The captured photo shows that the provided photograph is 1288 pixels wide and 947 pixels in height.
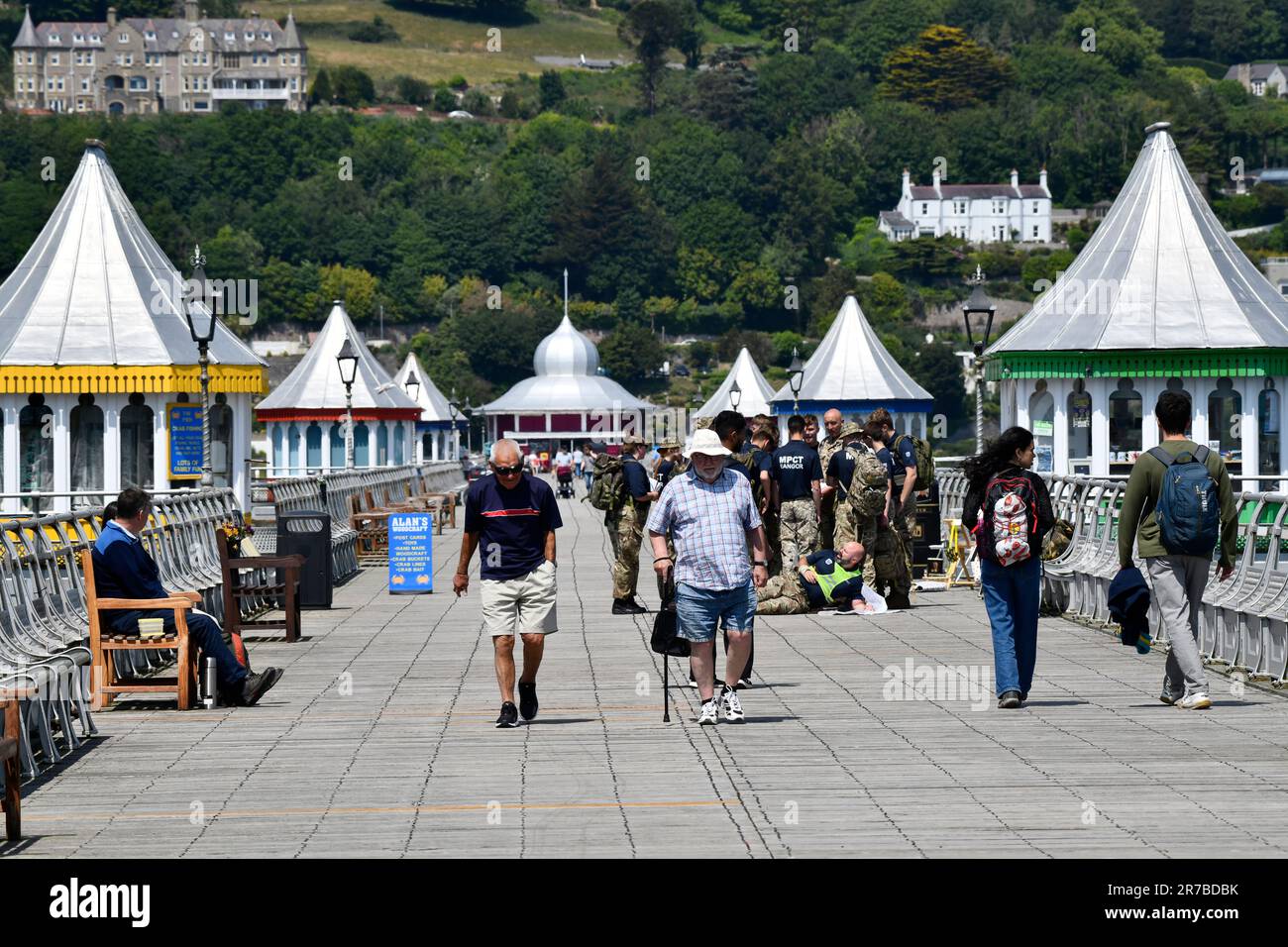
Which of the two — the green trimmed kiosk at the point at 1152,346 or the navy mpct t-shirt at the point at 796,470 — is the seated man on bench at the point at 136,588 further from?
the green trimmed kiosk at the point at 1152,346

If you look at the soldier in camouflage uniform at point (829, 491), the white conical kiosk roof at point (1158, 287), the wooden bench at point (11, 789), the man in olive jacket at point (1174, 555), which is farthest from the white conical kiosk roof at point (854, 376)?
the wooden bench at point (11, 789)

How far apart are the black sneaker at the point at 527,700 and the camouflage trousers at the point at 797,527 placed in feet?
21.5

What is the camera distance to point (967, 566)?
24.3 m

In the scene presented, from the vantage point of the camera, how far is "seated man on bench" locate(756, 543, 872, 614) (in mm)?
20531

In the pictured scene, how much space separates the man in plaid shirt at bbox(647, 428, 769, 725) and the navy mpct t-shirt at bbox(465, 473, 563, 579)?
2.13 feet

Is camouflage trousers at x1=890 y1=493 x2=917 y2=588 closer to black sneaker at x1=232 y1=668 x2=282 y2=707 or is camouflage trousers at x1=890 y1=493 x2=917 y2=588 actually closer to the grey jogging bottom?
the grey jogging bottom

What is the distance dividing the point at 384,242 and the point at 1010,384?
520ft

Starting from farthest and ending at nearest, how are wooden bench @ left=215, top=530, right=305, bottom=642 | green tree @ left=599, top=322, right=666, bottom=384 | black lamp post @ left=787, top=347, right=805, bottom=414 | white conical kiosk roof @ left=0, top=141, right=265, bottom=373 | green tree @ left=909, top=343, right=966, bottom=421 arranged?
green tree @ left=599, top=322, right=666, bottom=384, green tree @ left=909, top=343, right=966, bottom=421, black lamp post @ left=787, top=347, right=805, bottom=414, white conical kiosk roof @ left=0, top=141, right=265, bottom=373, wooden bench @ left=215, top=530, right=305, bottom=642

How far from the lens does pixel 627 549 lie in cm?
2102

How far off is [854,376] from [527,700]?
42.1m

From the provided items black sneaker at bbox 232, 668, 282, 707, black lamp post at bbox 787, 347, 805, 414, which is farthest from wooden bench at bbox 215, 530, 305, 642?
black lamp post at bbox 787, 347, 805, 414

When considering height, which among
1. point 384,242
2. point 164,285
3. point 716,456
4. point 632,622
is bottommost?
point 632,622
